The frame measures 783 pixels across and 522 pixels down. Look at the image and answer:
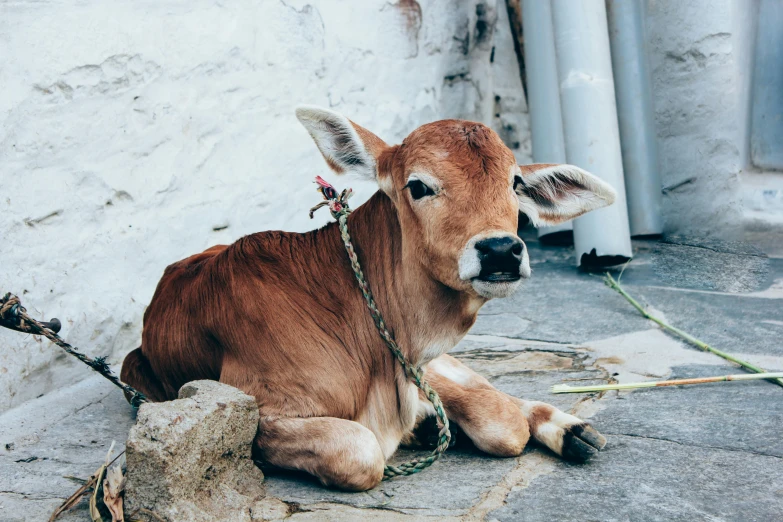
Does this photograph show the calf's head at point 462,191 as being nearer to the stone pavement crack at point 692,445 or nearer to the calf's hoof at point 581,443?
the calf's hoof at point 581,443

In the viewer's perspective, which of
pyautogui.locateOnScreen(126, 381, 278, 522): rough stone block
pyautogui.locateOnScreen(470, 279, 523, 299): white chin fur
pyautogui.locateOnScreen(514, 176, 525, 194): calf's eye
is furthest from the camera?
pyautogui.locateOnScreen(514, 176, 525, 194): calf's eye

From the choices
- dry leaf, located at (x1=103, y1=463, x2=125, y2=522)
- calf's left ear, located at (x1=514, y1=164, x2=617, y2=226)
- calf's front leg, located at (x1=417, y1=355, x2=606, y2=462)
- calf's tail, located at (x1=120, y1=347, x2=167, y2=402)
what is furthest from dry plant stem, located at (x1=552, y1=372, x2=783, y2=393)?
dry leaf, located at (x1=103, y1=463, x2=125, y2=522)

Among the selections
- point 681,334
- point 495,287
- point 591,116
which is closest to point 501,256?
point 495,287

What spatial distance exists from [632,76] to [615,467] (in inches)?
156

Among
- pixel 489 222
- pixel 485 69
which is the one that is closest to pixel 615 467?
pixel 489 222

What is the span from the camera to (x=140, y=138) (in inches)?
162

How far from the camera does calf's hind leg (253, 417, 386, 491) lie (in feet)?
8.83

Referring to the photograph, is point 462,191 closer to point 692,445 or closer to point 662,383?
point 692,445

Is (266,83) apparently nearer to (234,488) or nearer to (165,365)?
(165,365)

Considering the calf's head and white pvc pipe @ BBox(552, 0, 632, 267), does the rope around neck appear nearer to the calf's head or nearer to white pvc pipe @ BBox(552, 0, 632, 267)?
the calf's head

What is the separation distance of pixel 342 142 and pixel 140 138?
54.8 inches

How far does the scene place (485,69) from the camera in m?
6.96

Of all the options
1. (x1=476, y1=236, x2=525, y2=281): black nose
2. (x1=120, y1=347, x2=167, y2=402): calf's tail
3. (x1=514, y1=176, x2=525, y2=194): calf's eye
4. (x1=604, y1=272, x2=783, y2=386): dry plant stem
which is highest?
(x1=514, y1=176, x2=525, y2=194): calf's eye

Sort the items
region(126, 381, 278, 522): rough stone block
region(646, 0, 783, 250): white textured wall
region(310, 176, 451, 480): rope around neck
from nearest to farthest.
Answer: region(126, 381, 278, 522): rough stone block → region(310, 176, 451, 480): rope around neck → region(646, 0, 783, 250): white textured wall
